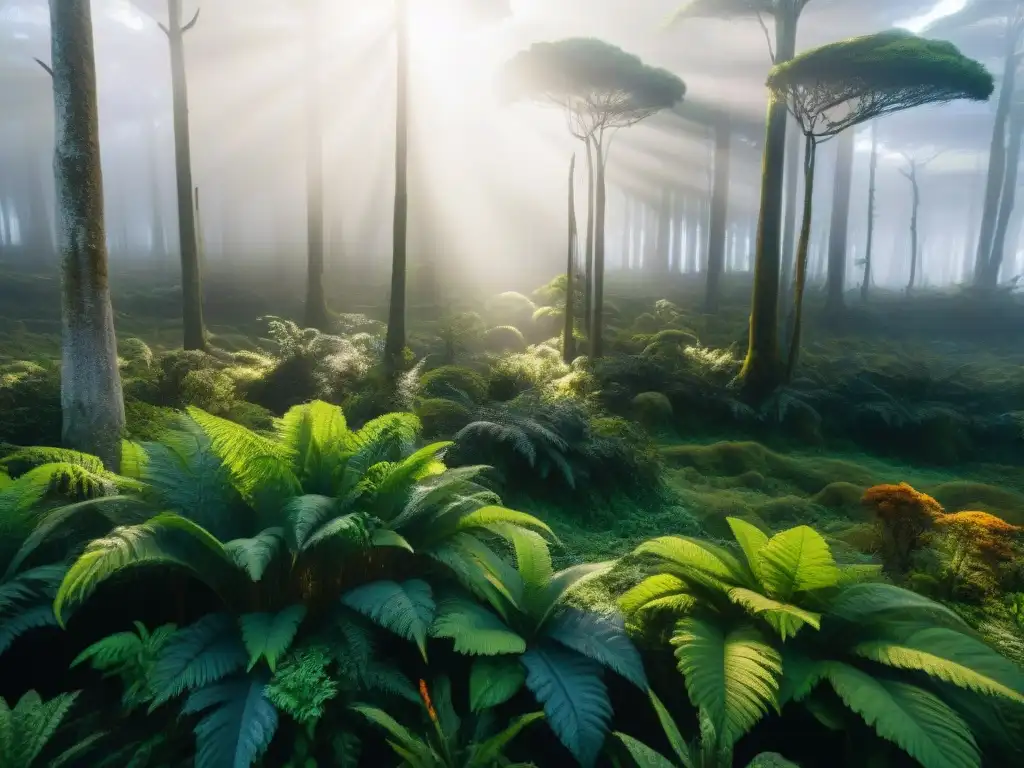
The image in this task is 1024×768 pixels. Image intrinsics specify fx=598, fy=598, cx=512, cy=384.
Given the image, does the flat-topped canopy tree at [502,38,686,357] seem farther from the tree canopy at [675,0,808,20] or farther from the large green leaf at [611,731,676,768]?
the large green leaf at [611,731,676,768]

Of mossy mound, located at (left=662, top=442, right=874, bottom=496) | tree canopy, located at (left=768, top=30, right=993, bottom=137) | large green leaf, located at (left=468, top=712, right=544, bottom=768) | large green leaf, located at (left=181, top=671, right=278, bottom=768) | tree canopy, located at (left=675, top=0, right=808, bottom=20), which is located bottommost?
mossy mound, located at (left=662, top=442, right=874, bottom=496)

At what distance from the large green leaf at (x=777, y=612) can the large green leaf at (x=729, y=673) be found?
0.38 ft

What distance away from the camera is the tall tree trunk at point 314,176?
16097 millimetres

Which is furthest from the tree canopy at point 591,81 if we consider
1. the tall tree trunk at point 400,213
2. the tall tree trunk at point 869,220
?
the tall tree trunk at point 869,220

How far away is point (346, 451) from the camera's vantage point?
388 cm

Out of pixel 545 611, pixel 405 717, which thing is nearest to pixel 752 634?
pixel 545 611

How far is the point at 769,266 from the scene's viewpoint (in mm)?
12383

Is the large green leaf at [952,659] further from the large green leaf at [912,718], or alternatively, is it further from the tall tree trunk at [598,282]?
the tall tree trunk at [598,282]

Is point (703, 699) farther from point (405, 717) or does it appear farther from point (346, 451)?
point (346, 451)

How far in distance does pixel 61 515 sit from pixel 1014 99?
46121mm

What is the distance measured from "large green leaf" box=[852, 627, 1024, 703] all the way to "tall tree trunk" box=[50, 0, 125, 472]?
6.16m

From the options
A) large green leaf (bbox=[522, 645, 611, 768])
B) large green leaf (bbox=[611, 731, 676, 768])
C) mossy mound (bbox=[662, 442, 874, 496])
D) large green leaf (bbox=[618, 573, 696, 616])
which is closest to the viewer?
large green leaf (bbox=[611, 731, 676, 768])

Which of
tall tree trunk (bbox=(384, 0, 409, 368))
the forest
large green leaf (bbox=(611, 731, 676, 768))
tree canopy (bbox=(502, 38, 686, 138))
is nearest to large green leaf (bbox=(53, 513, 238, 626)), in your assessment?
the forest

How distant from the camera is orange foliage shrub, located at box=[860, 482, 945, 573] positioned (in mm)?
4602
